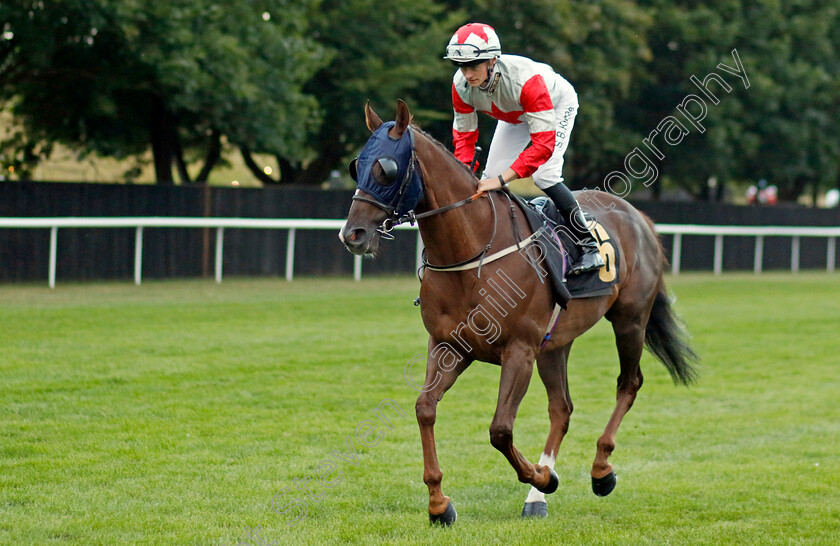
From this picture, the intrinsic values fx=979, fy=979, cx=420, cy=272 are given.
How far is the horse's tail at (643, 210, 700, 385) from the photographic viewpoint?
650 centimetres

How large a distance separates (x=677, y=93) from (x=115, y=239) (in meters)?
14.6

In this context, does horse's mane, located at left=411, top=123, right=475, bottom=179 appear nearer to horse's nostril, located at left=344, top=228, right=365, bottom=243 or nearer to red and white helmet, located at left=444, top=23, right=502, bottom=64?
red and white helmet, located at left=444, top=23, right=502, bottom=64

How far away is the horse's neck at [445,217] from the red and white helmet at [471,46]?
441 mm

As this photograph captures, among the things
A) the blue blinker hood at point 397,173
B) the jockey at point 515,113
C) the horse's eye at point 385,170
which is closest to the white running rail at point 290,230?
the jockey at point 515,113

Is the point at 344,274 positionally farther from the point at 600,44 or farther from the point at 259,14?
the point at 600,44

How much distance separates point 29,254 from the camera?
13.8 m

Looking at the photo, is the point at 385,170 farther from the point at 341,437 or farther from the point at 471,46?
the point at 341,437

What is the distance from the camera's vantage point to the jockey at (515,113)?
15.4ft

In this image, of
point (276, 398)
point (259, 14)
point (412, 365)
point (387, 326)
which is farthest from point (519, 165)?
point (259, 14)

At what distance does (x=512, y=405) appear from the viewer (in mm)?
4637

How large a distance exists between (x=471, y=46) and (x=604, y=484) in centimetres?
247

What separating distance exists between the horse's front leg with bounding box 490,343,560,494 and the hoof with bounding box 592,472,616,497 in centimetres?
63

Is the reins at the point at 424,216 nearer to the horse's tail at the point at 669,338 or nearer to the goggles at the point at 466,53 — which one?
the goggles at the point at 466,53

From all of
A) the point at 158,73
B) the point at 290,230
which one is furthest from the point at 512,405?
the point at 290,230
